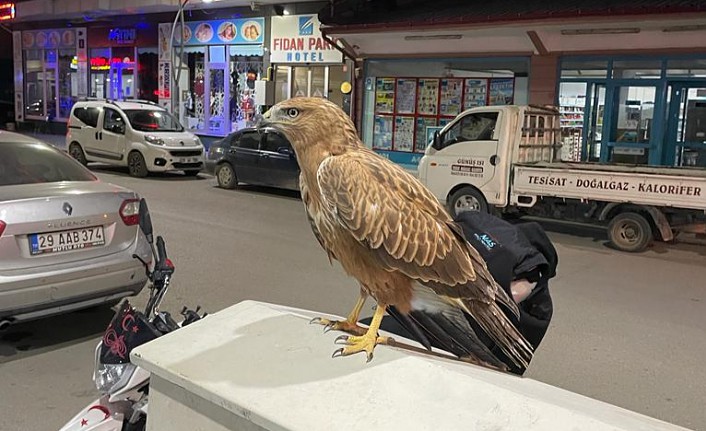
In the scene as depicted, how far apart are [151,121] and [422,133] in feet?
23.0

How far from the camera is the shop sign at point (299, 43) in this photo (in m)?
18.7

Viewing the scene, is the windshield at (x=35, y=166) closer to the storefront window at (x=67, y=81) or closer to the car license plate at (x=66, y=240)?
the car license plate at (x=66, y=240)

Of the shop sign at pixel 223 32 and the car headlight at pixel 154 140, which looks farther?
the shop sign at pixel 223 32

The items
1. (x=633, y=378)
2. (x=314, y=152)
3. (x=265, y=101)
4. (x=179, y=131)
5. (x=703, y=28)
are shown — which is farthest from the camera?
(x=265, y=101)

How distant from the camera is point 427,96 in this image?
671 inches

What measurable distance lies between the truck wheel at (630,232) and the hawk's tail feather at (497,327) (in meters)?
8.77

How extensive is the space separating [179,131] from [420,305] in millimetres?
15935

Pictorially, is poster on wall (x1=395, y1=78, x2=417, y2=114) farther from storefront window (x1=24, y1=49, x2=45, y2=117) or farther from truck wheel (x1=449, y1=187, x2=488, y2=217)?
storefront window (x1=24, y1=49, x2=45, y2=117)

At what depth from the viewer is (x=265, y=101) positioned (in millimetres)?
19234

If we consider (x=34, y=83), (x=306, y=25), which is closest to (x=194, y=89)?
(x=306, y=25)

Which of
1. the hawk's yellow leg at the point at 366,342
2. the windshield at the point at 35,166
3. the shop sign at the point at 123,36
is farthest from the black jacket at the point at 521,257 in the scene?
the shop sign at the point at 123,36

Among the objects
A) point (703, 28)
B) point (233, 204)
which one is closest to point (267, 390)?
point (233, 204)

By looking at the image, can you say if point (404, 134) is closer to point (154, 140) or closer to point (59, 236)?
point (154, 140)

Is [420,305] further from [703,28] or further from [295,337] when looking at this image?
[703,28]
